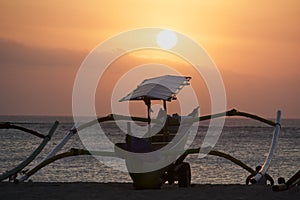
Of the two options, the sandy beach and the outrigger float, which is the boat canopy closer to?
the outrigger float

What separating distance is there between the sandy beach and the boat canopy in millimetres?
2591

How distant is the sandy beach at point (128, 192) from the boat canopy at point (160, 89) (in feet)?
8.50

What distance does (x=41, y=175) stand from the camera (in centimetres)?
4541

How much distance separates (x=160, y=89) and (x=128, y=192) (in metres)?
3.79

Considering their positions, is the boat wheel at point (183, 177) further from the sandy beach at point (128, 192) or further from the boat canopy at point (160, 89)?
the boat canopy at point (160, 89)

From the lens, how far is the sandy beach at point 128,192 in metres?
14.8

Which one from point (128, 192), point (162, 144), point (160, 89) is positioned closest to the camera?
point (128, 192)

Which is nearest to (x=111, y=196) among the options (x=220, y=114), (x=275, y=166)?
(x=220, y=114)

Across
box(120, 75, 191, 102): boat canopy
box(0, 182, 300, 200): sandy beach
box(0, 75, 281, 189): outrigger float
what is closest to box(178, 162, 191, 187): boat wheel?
box(0, 75, 281, 189): outrigger float

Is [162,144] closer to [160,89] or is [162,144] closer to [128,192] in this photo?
[160,89]

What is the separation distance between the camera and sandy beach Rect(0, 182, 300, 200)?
1484 centimetres

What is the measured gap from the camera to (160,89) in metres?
18.5

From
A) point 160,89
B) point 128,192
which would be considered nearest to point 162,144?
point 160,89

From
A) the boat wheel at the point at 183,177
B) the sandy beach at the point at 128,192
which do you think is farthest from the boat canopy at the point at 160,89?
the sandy beach at the point at 128,192
